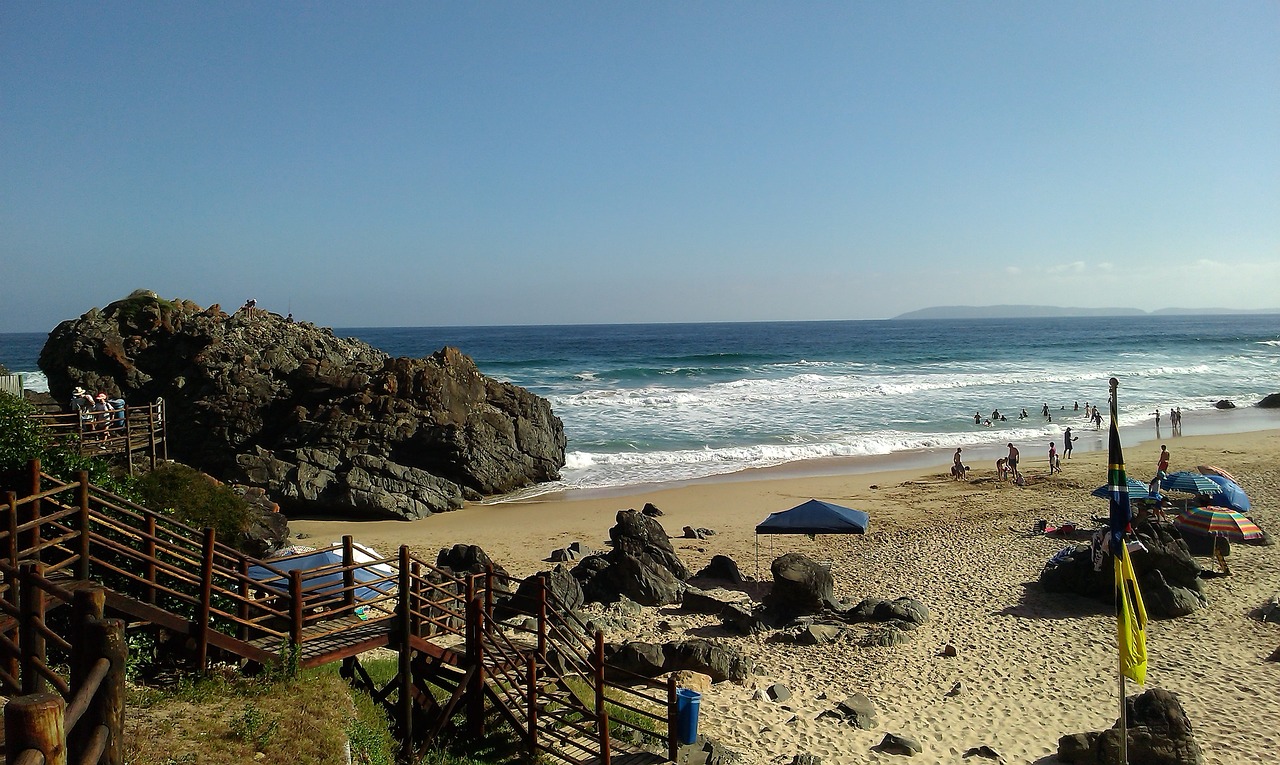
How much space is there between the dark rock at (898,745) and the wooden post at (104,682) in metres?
9.09

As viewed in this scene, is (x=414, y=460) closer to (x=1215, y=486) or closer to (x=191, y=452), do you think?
(x=191, y=452)

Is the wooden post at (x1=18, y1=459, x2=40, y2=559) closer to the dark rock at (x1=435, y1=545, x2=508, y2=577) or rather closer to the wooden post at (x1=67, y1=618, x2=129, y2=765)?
the wooden post at (x1=67, y1=618, x2=129, y2=765)

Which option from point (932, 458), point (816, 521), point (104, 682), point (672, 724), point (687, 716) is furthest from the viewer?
point (932, 458)


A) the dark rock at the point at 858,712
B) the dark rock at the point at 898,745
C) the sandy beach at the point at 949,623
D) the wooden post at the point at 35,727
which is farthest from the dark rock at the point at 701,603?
the wooden post at the point at 35,727

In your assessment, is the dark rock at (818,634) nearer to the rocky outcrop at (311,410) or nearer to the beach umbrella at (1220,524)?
the beach umbrella at (1220,524)

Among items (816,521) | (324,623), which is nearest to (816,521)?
(816,521)

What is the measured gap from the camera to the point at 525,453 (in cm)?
2969

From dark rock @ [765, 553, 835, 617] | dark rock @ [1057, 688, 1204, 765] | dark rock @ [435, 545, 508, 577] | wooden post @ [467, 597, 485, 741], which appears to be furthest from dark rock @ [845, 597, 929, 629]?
wooden post @ [467, 597, 485, 741]

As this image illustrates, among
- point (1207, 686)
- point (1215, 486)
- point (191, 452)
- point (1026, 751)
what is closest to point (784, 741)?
point (1026, 751)

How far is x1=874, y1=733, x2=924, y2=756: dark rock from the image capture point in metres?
10.2

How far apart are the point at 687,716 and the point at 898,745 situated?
2798 mm

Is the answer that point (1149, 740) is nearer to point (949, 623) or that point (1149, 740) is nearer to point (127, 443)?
point (949, 623)

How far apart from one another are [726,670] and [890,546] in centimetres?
924

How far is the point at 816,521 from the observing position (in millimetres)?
18109
